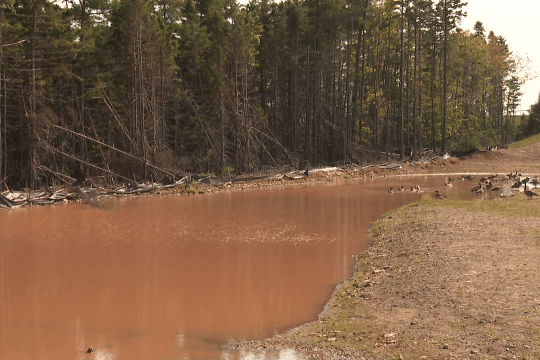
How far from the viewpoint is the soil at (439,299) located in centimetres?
745

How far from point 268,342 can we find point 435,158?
4057 cm

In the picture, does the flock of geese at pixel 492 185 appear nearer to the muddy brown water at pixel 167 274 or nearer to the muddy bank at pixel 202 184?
the muddy brown water at pixel 167 274

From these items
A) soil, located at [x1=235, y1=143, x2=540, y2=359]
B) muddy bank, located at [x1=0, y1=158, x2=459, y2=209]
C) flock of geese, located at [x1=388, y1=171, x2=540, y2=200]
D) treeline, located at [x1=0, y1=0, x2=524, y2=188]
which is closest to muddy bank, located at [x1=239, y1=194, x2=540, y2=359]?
soil, located at [x1=235, y1=143, x2=540, y2=359]

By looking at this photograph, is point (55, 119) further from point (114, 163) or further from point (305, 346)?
point (305, 346)

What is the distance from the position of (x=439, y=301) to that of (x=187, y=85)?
33022 mm

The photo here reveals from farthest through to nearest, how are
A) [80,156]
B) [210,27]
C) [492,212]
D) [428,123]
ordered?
1. [428,123]
2. [210,27]
3. [80,156]
4. [492,212]

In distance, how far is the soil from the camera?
7.45m

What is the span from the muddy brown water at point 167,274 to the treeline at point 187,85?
343 inches

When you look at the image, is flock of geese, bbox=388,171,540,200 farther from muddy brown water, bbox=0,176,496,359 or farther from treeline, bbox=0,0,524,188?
treeline, bbox=0,0,524,188

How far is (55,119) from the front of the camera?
3084 cm

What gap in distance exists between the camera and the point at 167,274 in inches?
510

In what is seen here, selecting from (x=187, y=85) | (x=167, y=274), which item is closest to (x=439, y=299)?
(x=167, y=274)

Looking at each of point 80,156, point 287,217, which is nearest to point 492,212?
point 287,217

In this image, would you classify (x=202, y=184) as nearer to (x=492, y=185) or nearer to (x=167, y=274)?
(x=492, y=185)
